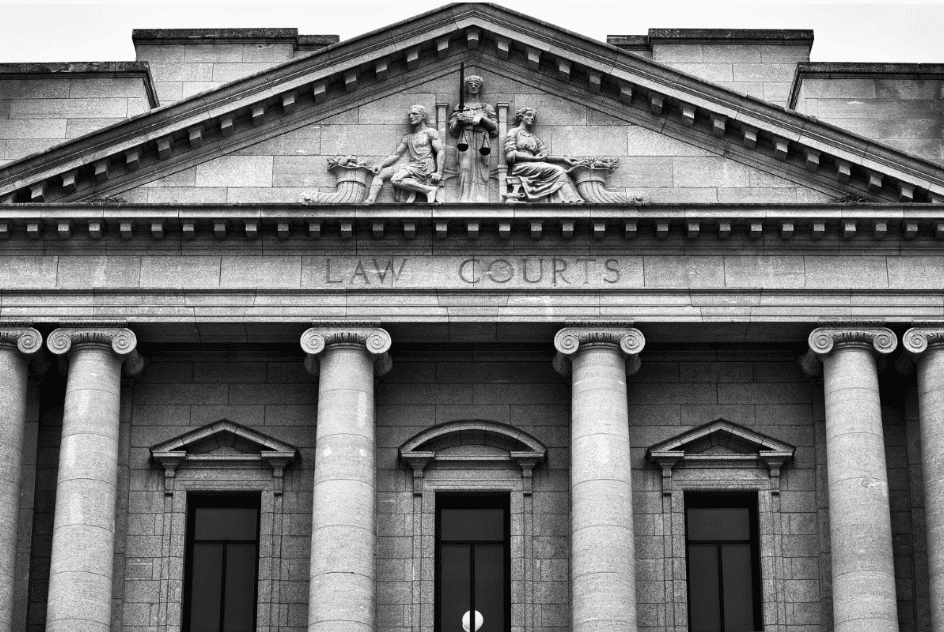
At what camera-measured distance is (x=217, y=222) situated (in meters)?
42.4

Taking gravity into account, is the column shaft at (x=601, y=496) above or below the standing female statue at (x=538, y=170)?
below

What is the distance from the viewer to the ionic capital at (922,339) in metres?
41.9

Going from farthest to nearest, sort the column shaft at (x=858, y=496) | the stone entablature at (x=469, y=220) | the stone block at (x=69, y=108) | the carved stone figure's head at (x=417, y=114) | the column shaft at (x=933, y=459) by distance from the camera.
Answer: the stone block at (x=69, y=108), the carved stone figure's head at (x=417, y=114), the stone entablature at (x=469, y=220), the column shaft at (x=933, y=459), the column shaft at (x=858, y=496)

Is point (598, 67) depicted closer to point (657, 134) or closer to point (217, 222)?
point (657, 134)

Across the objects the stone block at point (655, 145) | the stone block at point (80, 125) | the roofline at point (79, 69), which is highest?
the roofline at point (79, 69)

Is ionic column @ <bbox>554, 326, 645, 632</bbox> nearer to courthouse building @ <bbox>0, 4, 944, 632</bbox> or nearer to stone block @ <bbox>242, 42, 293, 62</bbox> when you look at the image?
courthouse building @ <bbox>0, 4, 944, 632</bbox>

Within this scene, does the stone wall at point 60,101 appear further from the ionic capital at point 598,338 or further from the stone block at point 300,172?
the ionic capital at point 598,338

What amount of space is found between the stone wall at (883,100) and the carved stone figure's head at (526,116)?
7.64 metres

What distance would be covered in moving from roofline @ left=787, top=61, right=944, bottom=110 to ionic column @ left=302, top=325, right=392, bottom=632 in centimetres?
1258

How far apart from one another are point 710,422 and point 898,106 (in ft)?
31.2

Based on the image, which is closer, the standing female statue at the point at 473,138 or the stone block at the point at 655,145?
the standing female statue at the point at 473,138

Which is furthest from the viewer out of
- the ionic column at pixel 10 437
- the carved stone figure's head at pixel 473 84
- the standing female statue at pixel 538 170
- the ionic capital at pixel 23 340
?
the carved stone figure's head at pixel 473 84

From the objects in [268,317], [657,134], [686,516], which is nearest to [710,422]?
[686,516]

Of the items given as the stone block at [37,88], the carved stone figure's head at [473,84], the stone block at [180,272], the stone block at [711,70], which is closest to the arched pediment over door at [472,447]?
the stone block at [180,272]
